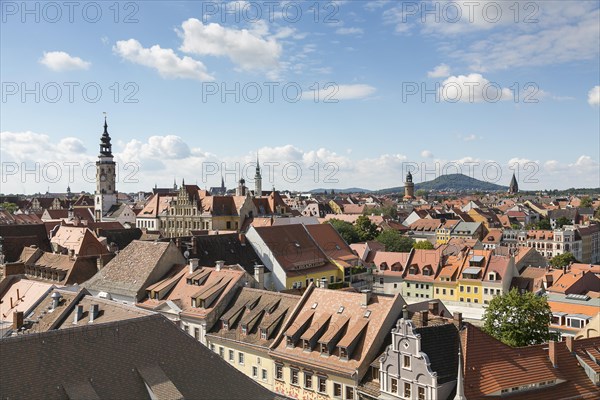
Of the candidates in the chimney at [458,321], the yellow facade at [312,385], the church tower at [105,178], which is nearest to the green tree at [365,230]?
the church tower at [105,178]

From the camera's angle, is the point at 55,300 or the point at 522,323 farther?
the point at 522,323

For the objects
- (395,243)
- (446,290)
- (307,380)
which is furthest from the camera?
(395,243)

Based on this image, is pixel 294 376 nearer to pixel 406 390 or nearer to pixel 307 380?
pixel 307 380

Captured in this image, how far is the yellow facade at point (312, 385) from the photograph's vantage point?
31234 mm

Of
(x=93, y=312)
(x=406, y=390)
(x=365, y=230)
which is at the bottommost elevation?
(x=406, y=390)

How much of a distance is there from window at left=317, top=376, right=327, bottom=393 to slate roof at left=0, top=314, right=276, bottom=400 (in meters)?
10.4

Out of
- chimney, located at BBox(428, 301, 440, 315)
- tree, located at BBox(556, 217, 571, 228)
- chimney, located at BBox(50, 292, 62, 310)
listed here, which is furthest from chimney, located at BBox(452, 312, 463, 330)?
tree, located at BBox(556, 217, 571, 228)

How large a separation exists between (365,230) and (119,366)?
9572 centimetres

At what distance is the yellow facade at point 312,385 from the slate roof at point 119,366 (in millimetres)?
9841

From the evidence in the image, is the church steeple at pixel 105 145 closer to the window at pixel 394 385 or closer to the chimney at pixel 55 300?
the chimney at pixel 55 300

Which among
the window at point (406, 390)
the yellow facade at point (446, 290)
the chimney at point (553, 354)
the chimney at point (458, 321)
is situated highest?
the chimney at point (458, 321)

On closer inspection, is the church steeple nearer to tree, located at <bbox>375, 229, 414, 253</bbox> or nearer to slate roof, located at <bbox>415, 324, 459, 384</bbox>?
tree, located at <bbox>375, 229, 414, 253</bbox>

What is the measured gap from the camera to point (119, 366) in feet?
65.1

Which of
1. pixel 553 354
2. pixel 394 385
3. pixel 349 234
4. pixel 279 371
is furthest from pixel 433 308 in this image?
pixel 349 234
